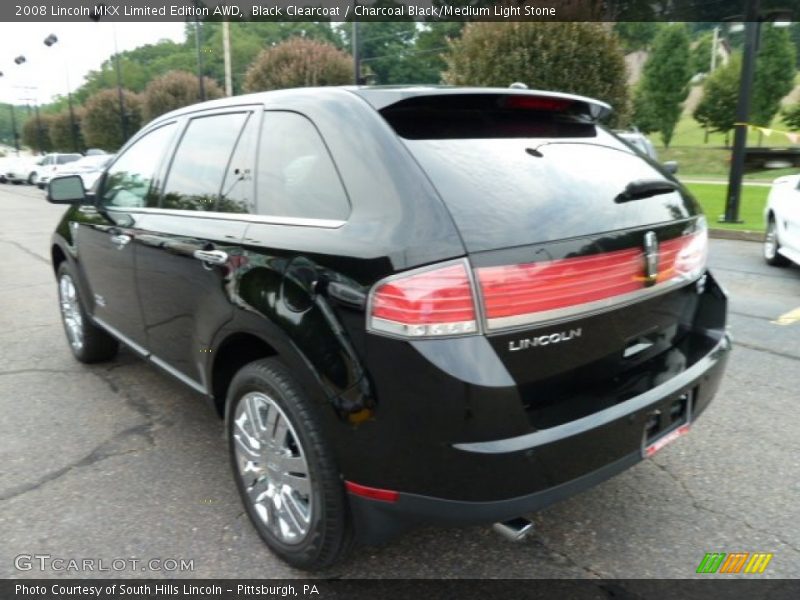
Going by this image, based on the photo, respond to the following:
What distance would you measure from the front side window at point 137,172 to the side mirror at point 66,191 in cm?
34

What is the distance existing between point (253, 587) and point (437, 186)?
1.59 metres

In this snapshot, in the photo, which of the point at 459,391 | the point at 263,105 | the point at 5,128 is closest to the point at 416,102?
the point at 263,105

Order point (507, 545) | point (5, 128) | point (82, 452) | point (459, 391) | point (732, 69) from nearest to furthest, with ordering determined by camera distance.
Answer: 1. point (459, 391)
2. point (507, 545)
3. point (82, 452)
4. point (732, 69)
5. point (5, 128)

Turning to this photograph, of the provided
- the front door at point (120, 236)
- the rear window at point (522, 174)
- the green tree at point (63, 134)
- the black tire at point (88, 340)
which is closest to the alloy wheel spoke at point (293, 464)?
the rear window at point (522, 174)

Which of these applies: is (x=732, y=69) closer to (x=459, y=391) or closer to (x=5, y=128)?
(x=459, y=391)

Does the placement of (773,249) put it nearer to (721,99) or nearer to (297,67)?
(297,67)

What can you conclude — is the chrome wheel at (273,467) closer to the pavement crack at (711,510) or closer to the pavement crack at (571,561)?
the pavement crack at (571,561)

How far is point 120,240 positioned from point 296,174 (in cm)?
165

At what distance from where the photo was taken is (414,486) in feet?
6.47


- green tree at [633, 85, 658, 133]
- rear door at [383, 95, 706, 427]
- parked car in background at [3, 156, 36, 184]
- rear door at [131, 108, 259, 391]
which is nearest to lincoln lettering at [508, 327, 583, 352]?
rear door at [383, 95, 706, 427]

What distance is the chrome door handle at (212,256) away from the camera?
2600 millimetres

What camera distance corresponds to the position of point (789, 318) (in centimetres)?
562

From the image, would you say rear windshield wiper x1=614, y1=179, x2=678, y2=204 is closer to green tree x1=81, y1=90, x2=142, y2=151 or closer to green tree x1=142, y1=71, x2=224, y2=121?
green tree x1=142, y1=71, x2=224, y2=121

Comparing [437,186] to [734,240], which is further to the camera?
[734,240]
